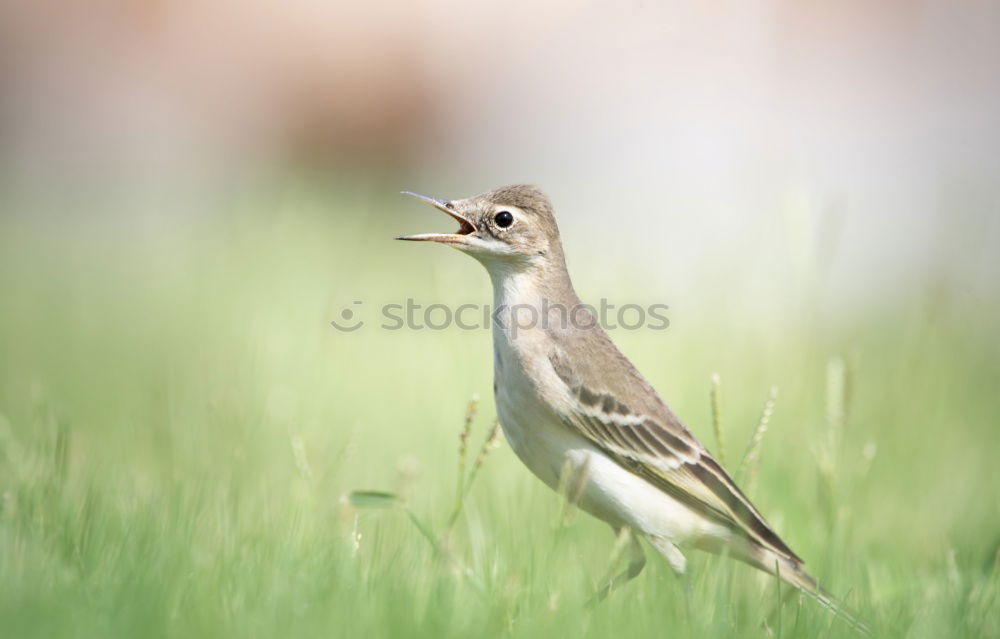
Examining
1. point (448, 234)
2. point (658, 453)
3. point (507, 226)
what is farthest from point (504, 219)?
point (658, 453)

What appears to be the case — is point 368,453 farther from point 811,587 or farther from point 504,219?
point 811,587

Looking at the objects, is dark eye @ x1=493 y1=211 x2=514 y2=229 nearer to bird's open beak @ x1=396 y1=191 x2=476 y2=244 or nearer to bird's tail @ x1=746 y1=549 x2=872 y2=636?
bird's open beak @ x1=396 y1=191 x2=476 y2=244

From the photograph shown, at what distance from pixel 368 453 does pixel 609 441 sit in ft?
9.67

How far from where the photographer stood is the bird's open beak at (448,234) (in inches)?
199

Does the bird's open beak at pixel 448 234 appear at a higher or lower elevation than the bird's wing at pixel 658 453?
higher

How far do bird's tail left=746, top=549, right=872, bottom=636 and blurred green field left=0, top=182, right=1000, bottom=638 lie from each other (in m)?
0.06

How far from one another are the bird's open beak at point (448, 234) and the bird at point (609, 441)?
0.5 inches

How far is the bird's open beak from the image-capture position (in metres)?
5.06

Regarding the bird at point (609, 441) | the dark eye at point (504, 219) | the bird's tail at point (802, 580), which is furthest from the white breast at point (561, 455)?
the dark eye at point (504, 219)

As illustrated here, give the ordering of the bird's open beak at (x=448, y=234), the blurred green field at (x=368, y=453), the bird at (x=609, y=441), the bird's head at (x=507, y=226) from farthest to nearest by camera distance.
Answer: the bird's head at (x=507, y=226), the bird's open beak at (x=448, y=234), the bird at (x=609, y=441), the blurred green field at (x=368, y=453)

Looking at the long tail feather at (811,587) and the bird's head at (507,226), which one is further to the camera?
the bird's head at (507,226)

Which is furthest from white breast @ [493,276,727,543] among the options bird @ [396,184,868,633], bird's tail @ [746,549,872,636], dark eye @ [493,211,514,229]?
dark eye @ [493,211,514,229]

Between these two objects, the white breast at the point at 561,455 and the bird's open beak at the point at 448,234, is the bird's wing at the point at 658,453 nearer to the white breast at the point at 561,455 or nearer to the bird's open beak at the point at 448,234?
the white breast at the point at 561,455

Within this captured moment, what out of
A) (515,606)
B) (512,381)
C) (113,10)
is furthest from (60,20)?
(515,606)
